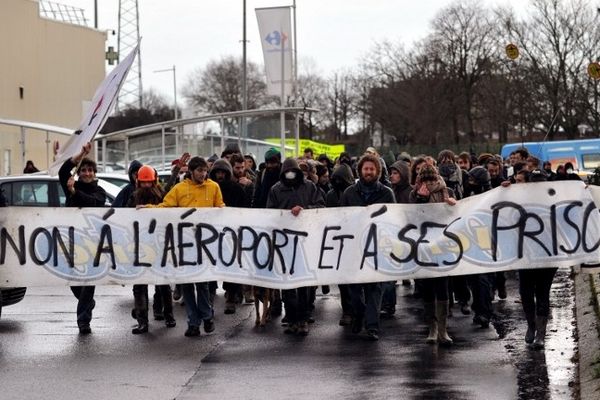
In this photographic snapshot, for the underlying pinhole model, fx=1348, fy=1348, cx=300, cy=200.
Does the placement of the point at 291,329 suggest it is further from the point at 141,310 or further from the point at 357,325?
the point at 141,310

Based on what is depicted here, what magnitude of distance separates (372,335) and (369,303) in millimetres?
327

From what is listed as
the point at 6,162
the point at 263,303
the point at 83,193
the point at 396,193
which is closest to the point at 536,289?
the point at 396,193

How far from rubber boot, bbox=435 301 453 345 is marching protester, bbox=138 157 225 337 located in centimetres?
237

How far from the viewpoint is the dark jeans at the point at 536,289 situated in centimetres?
1189

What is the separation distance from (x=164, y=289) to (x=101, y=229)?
1230 mm

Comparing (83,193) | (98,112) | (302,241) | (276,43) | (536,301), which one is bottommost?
(536,301)

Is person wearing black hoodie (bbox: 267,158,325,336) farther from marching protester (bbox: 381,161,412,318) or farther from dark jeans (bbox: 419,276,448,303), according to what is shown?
marching protester (bbox: 381,161,412,318)

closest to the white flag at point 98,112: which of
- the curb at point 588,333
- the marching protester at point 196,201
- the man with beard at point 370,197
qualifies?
the marching protester at point 196,201

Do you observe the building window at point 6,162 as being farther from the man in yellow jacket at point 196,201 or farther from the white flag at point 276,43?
the man in yellow jacket at point 196,201

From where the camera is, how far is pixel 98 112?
13062 millimetres

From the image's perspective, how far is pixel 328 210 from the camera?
1288 cm

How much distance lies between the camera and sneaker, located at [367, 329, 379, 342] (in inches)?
505

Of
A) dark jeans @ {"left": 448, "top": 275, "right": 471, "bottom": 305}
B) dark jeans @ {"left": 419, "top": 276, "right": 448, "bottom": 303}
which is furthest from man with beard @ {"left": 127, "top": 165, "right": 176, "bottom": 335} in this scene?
dark jeans @ {"left": 448, "top": 275, "right": 471, "bottom": 305}

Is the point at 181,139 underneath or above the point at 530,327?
above
